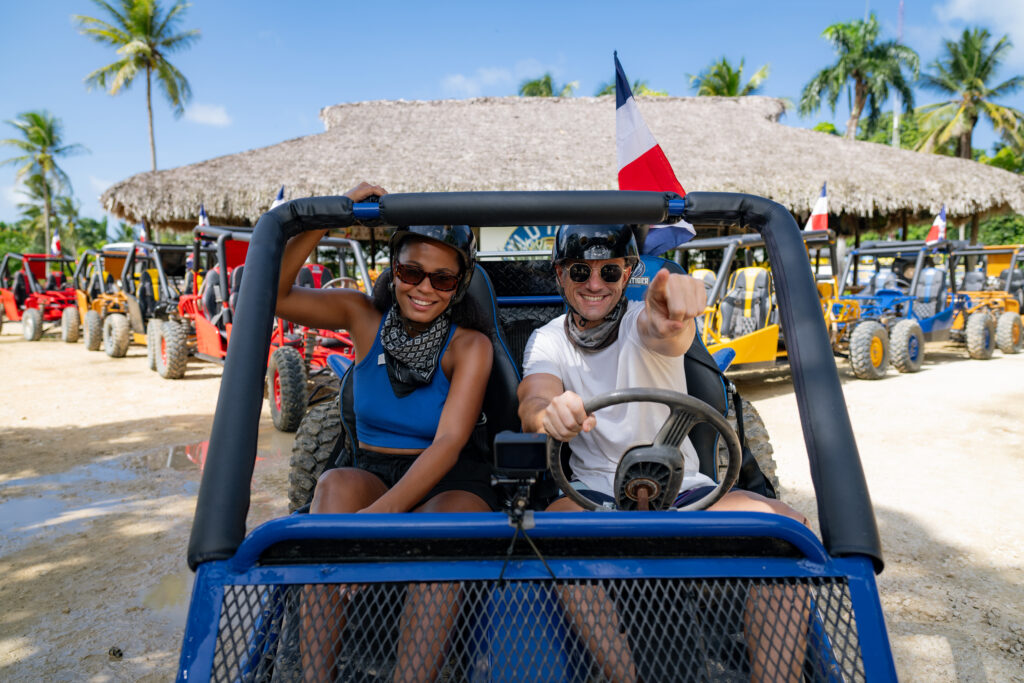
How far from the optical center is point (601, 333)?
69.4 inches

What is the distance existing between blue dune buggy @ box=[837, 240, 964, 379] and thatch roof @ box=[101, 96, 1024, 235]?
316cm

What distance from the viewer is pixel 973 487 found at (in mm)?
3734

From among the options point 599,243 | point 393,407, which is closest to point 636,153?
point 599,243

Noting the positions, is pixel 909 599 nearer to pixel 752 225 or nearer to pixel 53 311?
pixel 752 225

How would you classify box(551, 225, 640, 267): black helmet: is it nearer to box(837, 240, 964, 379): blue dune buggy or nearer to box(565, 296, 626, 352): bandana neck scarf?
box(565, 296, 626, 352): bandana neck scarf

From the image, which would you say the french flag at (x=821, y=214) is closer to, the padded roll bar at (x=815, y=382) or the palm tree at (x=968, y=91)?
the padded roll bar at (x=815, y=382)

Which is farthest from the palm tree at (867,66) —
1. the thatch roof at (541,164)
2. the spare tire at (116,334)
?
the spare tire at (116,334)

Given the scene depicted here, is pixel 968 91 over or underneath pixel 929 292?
over

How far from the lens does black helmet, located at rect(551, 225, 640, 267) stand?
172 centimetres

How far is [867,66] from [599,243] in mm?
33316

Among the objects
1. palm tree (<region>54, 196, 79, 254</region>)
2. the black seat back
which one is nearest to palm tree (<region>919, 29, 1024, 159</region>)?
the black seat back

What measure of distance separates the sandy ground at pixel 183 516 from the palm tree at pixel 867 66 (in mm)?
26956

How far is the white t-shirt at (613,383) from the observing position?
170 centimetres

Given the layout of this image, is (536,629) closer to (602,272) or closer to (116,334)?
(602,272)
